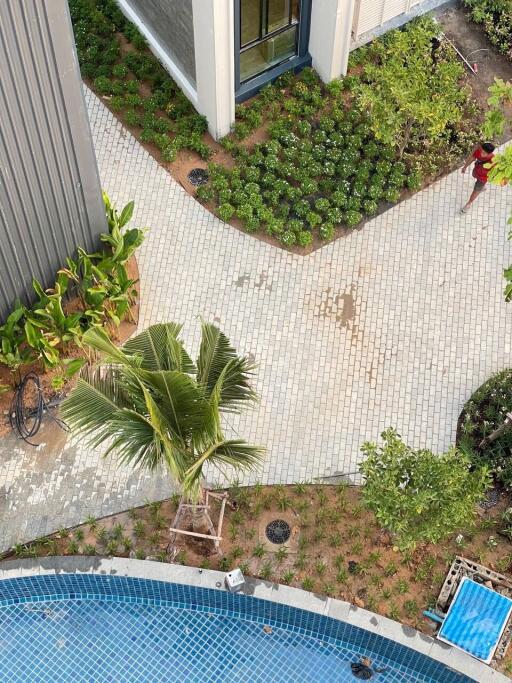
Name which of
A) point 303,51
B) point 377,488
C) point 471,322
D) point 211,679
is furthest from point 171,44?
point 211,679

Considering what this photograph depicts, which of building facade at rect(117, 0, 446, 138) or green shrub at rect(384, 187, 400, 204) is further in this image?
green shrub at rect(384, 187, 400, 204)

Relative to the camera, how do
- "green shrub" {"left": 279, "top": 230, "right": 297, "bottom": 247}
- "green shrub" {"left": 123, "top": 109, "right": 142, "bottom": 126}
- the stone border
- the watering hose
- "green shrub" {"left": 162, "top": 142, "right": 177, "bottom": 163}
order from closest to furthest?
the stone border → the watering hose → "green shrub" {"left": 279, "top": 230, "right": 297, "bottom": 247} → "green shrub" {"left": 162, "top": 142, "right": 177, "bottom": 163} → "green shrub" {"left": 123, "top": 109, "right": 142, "bottom": 126}

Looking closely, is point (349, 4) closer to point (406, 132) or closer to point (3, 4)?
point (406, 132)

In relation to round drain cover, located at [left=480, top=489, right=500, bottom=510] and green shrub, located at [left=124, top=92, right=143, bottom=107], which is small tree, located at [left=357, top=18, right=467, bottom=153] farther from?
round drain cover, located at [left=480, top=489, right=500, bottom=510]

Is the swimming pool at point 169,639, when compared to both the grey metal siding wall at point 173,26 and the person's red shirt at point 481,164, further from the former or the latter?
the grey metal siding wall at point 173,26

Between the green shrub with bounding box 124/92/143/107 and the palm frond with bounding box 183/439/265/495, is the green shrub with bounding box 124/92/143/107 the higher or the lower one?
the higher one

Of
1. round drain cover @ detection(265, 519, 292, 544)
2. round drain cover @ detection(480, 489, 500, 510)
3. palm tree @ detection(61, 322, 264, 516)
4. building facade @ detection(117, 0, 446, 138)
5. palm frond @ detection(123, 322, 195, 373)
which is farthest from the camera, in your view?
building facade @ detection(117, 0, 446, 138)

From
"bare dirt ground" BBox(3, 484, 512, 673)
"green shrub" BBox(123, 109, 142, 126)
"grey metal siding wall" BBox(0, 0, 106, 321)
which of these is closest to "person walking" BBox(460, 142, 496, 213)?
"bare dirt ground" BBox(3, 484, 512, 673)
